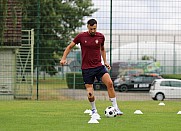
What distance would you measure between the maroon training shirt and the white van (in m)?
9.94

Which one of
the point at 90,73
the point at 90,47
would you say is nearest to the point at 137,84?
the point at 90,73

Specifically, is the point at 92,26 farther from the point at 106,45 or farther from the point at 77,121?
the point at 106,45

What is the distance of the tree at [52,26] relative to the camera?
Answer: 78.9 ft

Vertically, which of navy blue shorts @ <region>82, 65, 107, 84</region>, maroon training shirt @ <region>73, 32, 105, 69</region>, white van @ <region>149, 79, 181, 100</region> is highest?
maroon training shirt @ <region>73, 32, 105, 69</region>

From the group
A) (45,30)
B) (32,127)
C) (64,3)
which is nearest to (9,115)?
(32,127)

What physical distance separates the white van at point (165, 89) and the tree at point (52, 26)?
4.45m

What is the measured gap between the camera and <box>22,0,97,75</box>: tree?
2405cm

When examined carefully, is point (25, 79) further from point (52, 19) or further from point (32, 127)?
point (32, 127)

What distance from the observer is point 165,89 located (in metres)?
25.0

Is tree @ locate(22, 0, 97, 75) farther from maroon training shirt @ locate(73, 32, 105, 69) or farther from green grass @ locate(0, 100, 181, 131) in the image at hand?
maroon training shirt @ locate(73, 32, 105, 69)

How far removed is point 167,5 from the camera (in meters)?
21.8

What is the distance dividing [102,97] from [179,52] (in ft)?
12.6

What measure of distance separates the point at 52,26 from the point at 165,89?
6131 millimetres

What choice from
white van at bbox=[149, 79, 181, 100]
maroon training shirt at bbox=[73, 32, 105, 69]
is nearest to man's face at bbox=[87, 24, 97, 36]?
maroon training shirt at bbox=[73, 32, 105, 69]
